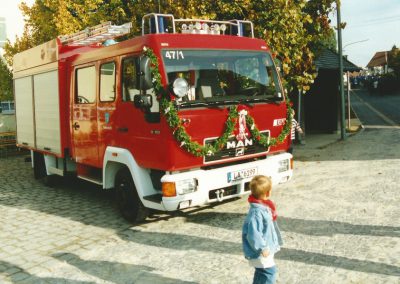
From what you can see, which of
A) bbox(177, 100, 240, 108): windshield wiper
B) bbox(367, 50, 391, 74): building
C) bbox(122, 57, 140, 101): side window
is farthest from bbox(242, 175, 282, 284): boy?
bbox(367, 50, 391, 74): building

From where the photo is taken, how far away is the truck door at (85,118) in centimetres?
706

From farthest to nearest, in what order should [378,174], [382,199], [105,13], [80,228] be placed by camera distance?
[105,13] → [378,174] → [382,199] → [80,228]

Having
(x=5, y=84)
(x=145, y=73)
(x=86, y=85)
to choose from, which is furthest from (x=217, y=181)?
(x=5, y=84)

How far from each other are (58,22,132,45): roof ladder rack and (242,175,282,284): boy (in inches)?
185

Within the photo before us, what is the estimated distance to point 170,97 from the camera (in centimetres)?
548

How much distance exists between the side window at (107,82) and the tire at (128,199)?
1146 millimetres

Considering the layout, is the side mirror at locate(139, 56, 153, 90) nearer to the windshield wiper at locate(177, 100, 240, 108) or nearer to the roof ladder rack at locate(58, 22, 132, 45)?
the windshield wiper at locate(177, 100, 240, 108)

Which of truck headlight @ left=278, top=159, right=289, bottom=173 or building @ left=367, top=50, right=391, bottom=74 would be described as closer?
truck headlight @ left=278, top=159, right=289, bottom=173

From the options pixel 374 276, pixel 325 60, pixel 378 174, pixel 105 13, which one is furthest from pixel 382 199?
pixel 325 60

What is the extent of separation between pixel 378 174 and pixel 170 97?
5.63m

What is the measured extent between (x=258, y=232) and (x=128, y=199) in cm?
339

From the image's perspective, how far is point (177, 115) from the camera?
215 inches

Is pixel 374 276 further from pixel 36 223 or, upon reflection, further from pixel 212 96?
pixel 36 223

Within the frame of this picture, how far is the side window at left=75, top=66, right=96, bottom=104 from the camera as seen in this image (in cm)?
703
